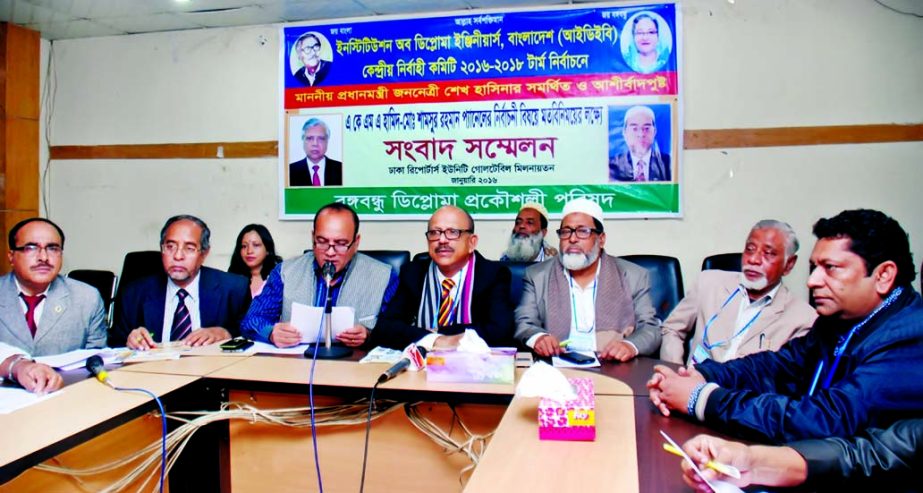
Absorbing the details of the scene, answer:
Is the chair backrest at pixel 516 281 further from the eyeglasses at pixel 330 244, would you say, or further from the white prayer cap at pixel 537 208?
the white prayer cap at pixel 537 208

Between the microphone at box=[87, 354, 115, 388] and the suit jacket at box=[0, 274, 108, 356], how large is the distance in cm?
62

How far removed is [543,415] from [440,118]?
11.4ft

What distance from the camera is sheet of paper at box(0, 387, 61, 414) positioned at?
5.46 ft

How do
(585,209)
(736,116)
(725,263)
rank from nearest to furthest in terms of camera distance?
(585,209)
(725,263)
(736,116)

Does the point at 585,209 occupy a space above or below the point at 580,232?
above

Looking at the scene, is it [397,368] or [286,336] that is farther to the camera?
[286,336]

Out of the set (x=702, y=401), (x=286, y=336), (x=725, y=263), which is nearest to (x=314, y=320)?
(x=286, y=336)

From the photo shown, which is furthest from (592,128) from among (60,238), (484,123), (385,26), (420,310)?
(60,238)

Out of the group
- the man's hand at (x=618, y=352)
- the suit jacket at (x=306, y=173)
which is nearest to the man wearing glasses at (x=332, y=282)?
the man's hand at (x=618, y=352)

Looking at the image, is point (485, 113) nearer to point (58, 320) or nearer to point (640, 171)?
point (640, 171)

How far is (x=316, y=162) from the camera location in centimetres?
475

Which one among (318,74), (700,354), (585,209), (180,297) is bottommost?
(700,354)

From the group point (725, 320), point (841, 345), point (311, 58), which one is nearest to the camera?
point (841, 345)

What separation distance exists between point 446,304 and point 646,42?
256 cm
